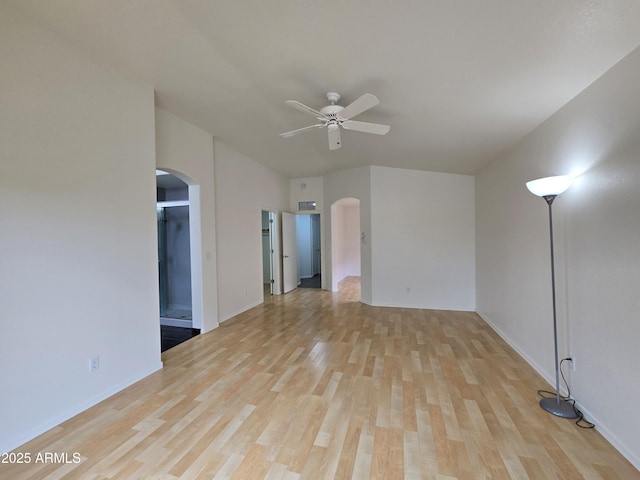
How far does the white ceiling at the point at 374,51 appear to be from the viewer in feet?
→ 5.33

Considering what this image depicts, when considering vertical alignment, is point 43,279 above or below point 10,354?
above

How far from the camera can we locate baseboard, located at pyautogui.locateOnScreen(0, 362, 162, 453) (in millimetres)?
1896

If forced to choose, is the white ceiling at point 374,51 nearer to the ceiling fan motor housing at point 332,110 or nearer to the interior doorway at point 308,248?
the ceiling fan motor housing at point 332,110

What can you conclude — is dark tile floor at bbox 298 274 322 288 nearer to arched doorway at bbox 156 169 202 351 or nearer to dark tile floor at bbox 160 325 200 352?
arched doorway at bbox 156 169 202 351

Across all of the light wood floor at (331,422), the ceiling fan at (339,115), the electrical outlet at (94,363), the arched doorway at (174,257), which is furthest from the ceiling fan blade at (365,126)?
the arched doorway at (174,257)

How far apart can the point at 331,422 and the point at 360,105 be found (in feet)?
8.33

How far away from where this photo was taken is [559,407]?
2264 mm

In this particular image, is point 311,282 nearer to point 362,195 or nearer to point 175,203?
point 362,195

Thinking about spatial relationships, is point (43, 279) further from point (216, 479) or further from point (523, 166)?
point (523, 166)

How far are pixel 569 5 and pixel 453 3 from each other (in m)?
0.57

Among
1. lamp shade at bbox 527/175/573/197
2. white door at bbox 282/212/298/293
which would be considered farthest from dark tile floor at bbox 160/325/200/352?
lamp shade at bbox 527/175/573/197

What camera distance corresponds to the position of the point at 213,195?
4.43m

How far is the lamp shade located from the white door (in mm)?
5278

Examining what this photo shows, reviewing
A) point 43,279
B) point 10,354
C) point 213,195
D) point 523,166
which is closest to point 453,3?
point 523,166
